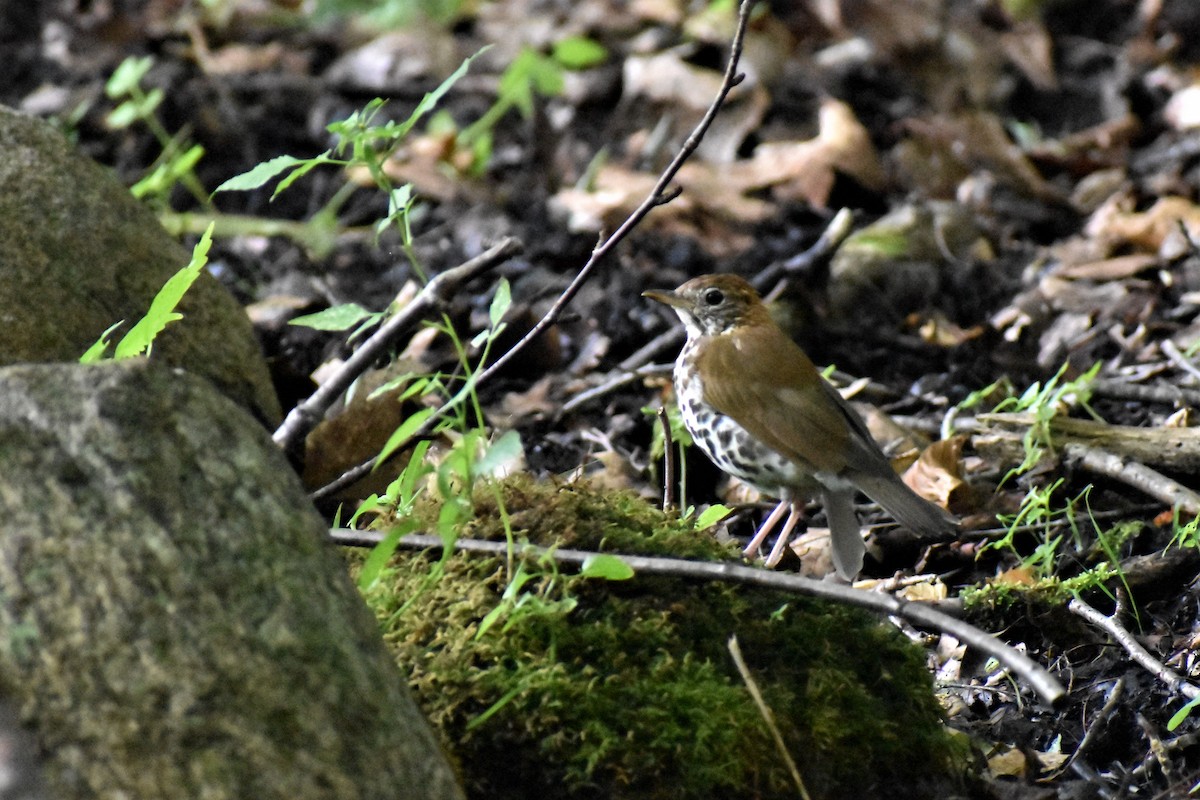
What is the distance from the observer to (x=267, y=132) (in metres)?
7.58

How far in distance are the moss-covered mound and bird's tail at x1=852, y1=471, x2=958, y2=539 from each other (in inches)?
38.4

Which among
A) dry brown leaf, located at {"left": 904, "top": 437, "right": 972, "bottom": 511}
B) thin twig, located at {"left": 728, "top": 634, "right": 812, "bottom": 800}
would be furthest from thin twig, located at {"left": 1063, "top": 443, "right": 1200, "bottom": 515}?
thin twig, located at {"left": 728, "top": 634, "right": 812, "bottom": 800}

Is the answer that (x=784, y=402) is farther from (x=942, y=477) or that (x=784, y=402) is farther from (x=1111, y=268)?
(x=1111, y=268)

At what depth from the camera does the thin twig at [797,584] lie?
2221mm

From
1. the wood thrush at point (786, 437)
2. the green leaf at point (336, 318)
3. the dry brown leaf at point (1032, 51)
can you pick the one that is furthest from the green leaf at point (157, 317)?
the dry brown leaf at point (1032, 51)

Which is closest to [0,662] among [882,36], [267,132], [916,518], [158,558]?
[158,558]

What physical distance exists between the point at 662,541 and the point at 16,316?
1.85 metres

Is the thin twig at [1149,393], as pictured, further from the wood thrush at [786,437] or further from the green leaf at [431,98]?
the green leaf at [431,98]

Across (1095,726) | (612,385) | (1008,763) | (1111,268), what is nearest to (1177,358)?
(1111,268)

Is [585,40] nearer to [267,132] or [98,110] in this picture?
[267,132]

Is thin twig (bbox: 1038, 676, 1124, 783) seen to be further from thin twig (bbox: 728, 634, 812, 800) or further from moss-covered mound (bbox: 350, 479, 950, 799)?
thin twig (bbox: 728, 634, 812, 800)

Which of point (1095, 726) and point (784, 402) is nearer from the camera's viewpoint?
point (1095, 726)

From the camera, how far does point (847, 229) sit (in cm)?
549

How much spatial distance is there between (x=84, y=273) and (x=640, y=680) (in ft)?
6.97
